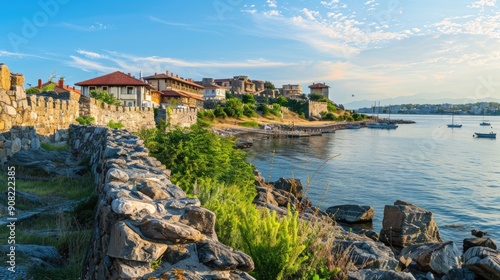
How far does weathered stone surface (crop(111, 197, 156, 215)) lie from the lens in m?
3.45

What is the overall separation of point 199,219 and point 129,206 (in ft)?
2.24

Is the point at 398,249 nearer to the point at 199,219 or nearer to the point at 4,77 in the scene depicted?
the point at 199,219

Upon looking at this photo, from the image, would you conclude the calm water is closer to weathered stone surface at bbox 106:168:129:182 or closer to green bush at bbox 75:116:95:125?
weathered stone surface at bbox 106:168:129:182

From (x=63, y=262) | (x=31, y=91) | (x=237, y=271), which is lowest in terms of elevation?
(x=63, y=262)

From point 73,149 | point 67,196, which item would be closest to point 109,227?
point 67,196

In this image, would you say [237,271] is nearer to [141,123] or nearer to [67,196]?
[67,196]

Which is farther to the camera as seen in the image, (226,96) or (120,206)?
(226,96)

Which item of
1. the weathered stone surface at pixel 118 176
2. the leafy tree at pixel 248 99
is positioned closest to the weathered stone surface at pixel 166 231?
the weathered stone surface at pixel 118 176

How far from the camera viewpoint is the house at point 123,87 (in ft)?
181

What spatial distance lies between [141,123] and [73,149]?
49.5ft

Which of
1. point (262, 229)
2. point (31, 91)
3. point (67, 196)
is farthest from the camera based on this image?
point (31, 91)

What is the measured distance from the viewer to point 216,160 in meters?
10.5

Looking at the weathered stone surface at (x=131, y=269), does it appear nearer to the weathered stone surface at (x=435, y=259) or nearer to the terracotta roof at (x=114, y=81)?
the weathered stone surface at (x=435, y=259)

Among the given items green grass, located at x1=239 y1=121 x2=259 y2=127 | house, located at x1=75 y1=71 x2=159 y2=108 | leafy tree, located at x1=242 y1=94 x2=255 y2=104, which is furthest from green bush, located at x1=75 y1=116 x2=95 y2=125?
leafy tree, located at x1=242 y1=94 x2=255 y2=104
